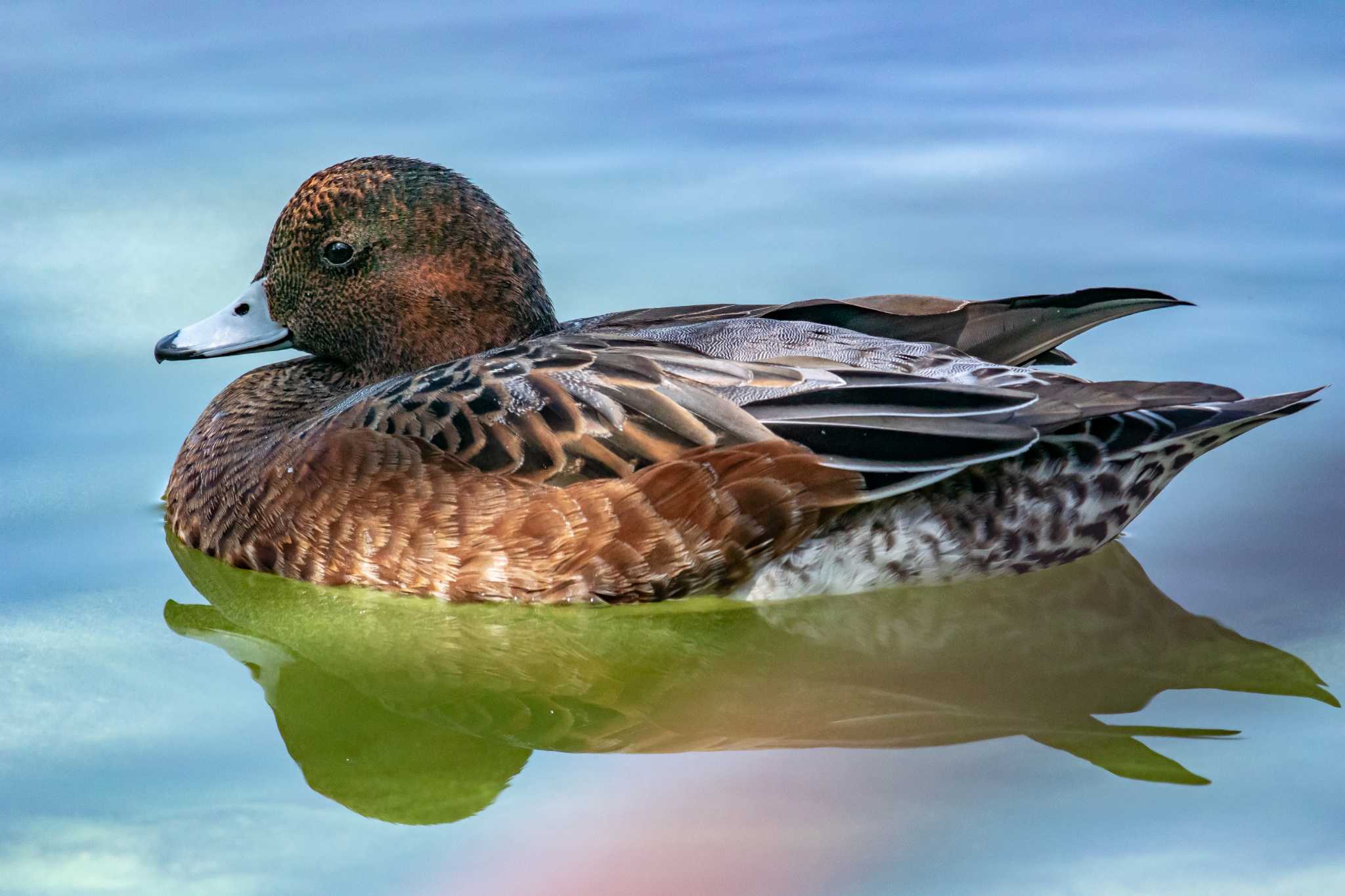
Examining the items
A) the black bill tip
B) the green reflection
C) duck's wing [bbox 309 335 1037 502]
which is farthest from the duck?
the black bill tip

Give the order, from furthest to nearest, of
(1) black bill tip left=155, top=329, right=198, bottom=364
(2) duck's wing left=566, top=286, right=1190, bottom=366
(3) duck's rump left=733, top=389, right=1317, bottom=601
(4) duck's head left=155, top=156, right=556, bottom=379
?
(1) black bill tip left=155, top=329, right=198, bottom=364 → (4) duck's head left=155, top=156, right=556, bottom=379 → (2) duck's wing left=566, top=286, right=1190, bottom=366 → (3) duck's rump left=733, top=389, right=1317, bottom=601

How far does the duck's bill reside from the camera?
23.2 ft

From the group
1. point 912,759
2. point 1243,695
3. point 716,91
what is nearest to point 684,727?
point 912,759

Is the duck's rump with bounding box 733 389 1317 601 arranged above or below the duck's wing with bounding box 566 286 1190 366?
below

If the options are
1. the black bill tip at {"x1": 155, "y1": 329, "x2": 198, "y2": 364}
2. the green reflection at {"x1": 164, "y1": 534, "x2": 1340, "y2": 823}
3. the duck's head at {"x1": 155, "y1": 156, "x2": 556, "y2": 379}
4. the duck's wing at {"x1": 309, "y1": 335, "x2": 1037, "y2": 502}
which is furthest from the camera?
the black bill tip at {"x1": 155, "y1": 329, "x2": 198, "y2": 364}

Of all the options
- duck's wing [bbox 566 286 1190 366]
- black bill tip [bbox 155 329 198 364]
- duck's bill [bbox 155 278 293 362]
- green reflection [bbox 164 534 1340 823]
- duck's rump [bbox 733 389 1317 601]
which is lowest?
green reflection [bbox 164 534 1340 823]

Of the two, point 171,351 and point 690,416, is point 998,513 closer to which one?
point 690,416

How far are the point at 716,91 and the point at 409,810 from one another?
6168mm

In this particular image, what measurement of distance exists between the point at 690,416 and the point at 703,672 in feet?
2.86

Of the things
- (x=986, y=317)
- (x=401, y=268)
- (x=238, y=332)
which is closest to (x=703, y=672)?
(x=986, y=317)

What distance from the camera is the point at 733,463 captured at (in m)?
5.98

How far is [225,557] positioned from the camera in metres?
6.68

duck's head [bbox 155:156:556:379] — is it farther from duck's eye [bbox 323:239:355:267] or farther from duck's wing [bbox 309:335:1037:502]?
duck's wing [bbox 309:335:1037:502]

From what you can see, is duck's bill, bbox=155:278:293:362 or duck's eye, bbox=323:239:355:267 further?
duck's bill, bbox=155:278:293:362
